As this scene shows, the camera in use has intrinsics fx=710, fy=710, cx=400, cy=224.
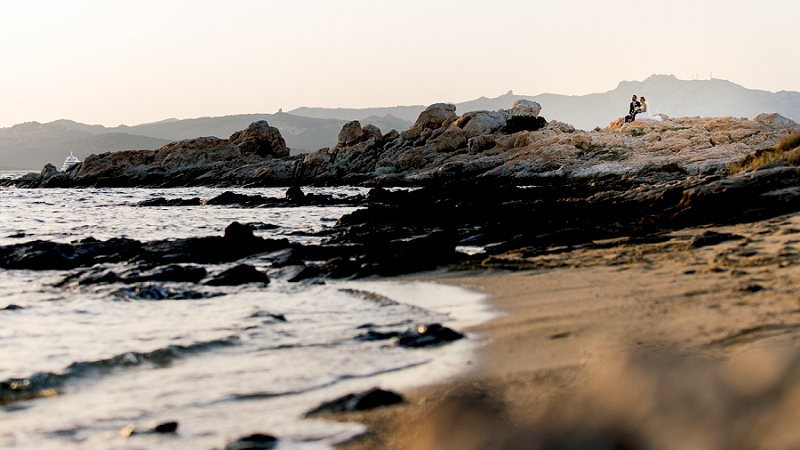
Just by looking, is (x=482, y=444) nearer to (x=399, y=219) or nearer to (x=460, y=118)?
(x=399, y=219)

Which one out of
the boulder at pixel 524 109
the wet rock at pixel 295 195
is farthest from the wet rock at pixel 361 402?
the boulder at pixel 524 109

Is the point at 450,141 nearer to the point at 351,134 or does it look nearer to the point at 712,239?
the point at 351,134

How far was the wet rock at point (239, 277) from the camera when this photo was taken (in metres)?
9.48

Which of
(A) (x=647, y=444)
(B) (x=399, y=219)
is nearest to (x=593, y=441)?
(A) (x=647, y=444)

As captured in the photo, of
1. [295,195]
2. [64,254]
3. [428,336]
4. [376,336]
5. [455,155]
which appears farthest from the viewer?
[455,155]

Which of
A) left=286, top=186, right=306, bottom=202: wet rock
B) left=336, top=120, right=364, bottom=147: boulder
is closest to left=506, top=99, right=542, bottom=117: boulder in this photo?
left=336, top=120, right=364, bottom=147: boulder

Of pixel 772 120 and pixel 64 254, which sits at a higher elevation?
pixel 772 120

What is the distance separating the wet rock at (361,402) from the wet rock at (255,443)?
44cm

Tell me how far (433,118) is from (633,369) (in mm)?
53468

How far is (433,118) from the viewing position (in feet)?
186

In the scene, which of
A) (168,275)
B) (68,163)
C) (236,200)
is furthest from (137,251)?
(68,163)

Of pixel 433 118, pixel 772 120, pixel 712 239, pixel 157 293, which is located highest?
pixel 433 118

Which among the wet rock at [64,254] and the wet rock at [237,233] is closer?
the wet rock at [64,254]

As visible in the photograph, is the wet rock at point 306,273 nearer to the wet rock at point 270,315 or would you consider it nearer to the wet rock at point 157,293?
the wet rock at point 157,293
